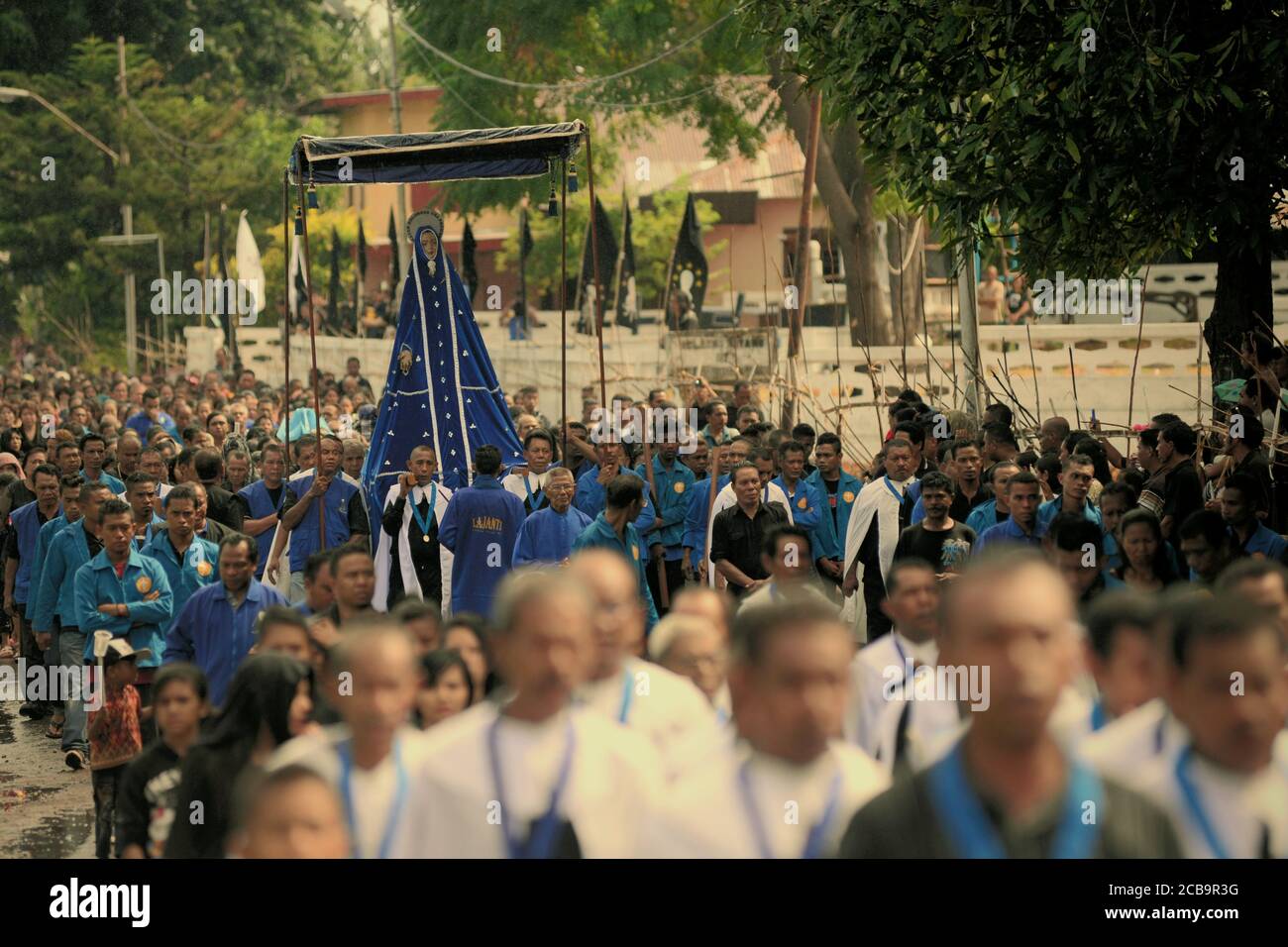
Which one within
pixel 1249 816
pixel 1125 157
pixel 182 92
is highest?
pixel 182 92

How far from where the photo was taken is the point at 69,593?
38.5 feet

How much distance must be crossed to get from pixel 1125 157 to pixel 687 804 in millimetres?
7188

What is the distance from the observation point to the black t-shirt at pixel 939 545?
9.75 m

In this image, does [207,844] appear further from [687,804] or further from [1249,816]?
[1249,816]

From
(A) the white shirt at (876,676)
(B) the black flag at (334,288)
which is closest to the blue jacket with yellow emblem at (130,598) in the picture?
(A) the white shirt at (876,676)

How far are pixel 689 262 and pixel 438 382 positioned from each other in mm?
11549

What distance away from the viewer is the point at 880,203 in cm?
2791

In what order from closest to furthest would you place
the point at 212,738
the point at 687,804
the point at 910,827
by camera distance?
the point at 910,827 < the point at 687,804 < the point at 212,738

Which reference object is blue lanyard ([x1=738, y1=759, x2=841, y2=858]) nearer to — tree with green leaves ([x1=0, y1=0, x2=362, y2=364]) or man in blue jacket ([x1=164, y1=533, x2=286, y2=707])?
man in blue jacket ([x1=164, y1=533, x2=286, y2=707])

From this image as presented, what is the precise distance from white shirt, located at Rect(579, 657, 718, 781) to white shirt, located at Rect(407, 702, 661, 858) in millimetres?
855

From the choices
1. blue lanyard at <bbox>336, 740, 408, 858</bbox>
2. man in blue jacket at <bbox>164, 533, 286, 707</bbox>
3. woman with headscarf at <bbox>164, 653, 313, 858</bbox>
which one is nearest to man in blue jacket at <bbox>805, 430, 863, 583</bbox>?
man in blue jacket at <bbox>164, 533, 286, 707</bbox>

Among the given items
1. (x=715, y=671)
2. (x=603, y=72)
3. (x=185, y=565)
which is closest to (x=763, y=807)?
(x=715, y=671)

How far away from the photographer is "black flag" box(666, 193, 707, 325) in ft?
81.4
